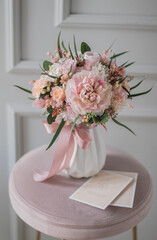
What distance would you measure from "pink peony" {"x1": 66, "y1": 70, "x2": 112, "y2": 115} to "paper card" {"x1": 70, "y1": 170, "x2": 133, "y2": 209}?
0.27m

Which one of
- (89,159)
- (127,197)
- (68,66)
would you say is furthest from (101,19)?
(127,197)

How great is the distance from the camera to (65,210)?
0.76 metres

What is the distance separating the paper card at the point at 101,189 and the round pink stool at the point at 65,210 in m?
0.02

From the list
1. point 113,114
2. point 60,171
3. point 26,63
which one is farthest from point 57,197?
point 26,63

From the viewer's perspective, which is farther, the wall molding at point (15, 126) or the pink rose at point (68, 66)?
the wall molding at point (15, 126)

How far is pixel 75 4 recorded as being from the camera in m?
1.14

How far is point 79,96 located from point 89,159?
263 millimetres

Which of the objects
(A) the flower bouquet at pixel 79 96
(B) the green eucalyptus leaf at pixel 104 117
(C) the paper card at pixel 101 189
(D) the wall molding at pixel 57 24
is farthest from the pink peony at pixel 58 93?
(D) the wall molding at pixel 57 24

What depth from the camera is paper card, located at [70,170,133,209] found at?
30.8 inches

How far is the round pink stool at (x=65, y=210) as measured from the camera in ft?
2.36

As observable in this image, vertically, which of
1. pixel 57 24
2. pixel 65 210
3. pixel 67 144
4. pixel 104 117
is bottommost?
pixel 65 210

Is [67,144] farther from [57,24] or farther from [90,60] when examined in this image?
[57,24]

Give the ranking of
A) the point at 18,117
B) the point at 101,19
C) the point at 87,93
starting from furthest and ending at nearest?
1. the point at 18,117
2. the point at 101,19
3. the point at 87,93

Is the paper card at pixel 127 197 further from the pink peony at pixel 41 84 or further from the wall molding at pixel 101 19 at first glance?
the wall molding at pixel 101 19
